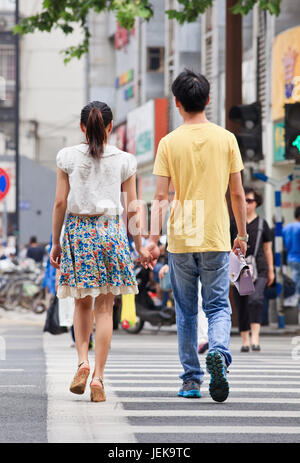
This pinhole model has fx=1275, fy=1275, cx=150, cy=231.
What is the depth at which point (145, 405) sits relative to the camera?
7324 mm

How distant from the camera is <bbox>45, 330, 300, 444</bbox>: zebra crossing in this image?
19.6 ft

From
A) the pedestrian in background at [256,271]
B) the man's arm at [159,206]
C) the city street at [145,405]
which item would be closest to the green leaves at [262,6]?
the pedestrian in background at [256,271]

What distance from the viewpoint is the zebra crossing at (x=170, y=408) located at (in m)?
5.98

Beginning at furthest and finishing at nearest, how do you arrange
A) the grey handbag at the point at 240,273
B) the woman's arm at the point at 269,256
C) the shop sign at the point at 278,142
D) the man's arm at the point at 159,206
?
the shop sign at the point at 278,142, the woman's arm at the point at 269,256, the grey handbag at the point at 240,273, the man's arm at the point at 159,206

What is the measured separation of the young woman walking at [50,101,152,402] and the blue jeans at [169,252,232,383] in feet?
0.77

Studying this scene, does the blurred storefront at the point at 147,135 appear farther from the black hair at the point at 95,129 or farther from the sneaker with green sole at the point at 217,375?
the sneaker with green sole at the point at 217,375

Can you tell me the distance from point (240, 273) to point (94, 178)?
1.23 m

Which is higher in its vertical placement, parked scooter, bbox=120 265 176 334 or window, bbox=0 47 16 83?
window, bbox=0 47 16 83

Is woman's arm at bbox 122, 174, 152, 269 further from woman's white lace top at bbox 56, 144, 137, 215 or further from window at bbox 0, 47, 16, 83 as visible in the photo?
window at bbox 0, 47, 16, 83

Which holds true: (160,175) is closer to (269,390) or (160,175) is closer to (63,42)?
(269,390)

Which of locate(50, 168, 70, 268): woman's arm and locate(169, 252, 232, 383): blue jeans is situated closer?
locate(169, 252, 232, 383): blue jeans

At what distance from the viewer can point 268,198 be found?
26.4 meters

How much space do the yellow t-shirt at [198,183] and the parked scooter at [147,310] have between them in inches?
402

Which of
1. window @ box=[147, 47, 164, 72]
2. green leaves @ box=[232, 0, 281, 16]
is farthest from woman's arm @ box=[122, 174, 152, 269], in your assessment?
window @ box=[147, 47, 164, 72]
